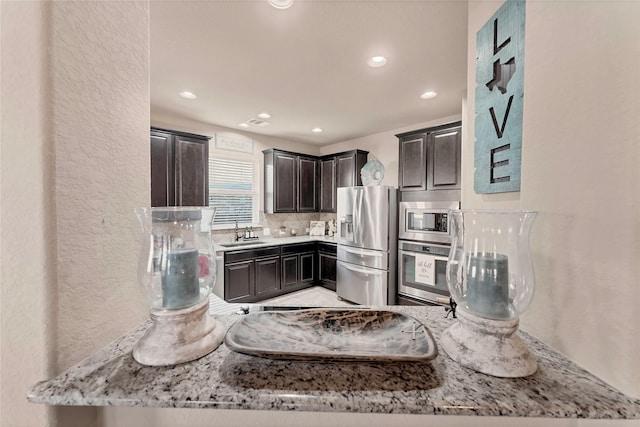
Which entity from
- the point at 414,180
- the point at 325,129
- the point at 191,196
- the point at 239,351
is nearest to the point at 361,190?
the point at 414,180

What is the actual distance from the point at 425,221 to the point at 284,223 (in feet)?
8.49

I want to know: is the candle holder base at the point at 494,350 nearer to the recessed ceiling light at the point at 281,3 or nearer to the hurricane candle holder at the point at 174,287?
the hurricane candle holder at the point at 174,287

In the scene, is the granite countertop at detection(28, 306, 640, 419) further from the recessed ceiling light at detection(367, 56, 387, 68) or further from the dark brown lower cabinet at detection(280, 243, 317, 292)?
the dark brown lower cabinet at detection(280, 243, 317, 292)

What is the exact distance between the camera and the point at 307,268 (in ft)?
14.1

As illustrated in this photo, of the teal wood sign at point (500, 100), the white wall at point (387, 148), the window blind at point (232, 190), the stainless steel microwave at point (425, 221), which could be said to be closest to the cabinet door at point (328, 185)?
the white wall at point (387, 148)

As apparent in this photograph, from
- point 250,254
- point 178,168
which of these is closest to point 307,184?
point 250,254

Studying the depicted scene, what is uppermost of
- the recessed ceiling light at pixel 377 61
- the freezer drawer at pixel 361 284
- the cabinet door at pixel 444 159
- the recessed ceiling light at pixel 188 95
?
the recessed ceiling light at pixel 188 95

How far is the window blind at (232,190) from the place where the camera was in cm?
401

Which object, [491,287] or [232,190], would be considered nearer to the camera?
[491,287]

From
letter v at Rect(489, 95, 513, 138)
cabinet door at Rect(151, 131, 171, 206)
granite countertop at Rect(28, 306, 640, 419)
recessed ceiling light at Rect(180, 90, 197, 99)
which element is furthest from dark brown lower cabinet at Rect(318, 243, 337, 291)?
granite countertop at Rect(28, 306, 640, 419)

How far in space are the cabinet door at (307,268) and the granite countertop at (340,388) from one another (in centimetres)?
364

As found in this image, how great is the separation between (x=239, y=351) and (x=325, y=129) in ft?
13.0

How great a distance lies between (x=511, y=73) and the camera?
35.6 inches

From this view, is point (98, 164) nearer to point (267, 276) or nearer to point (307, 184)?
point (267, 276)
